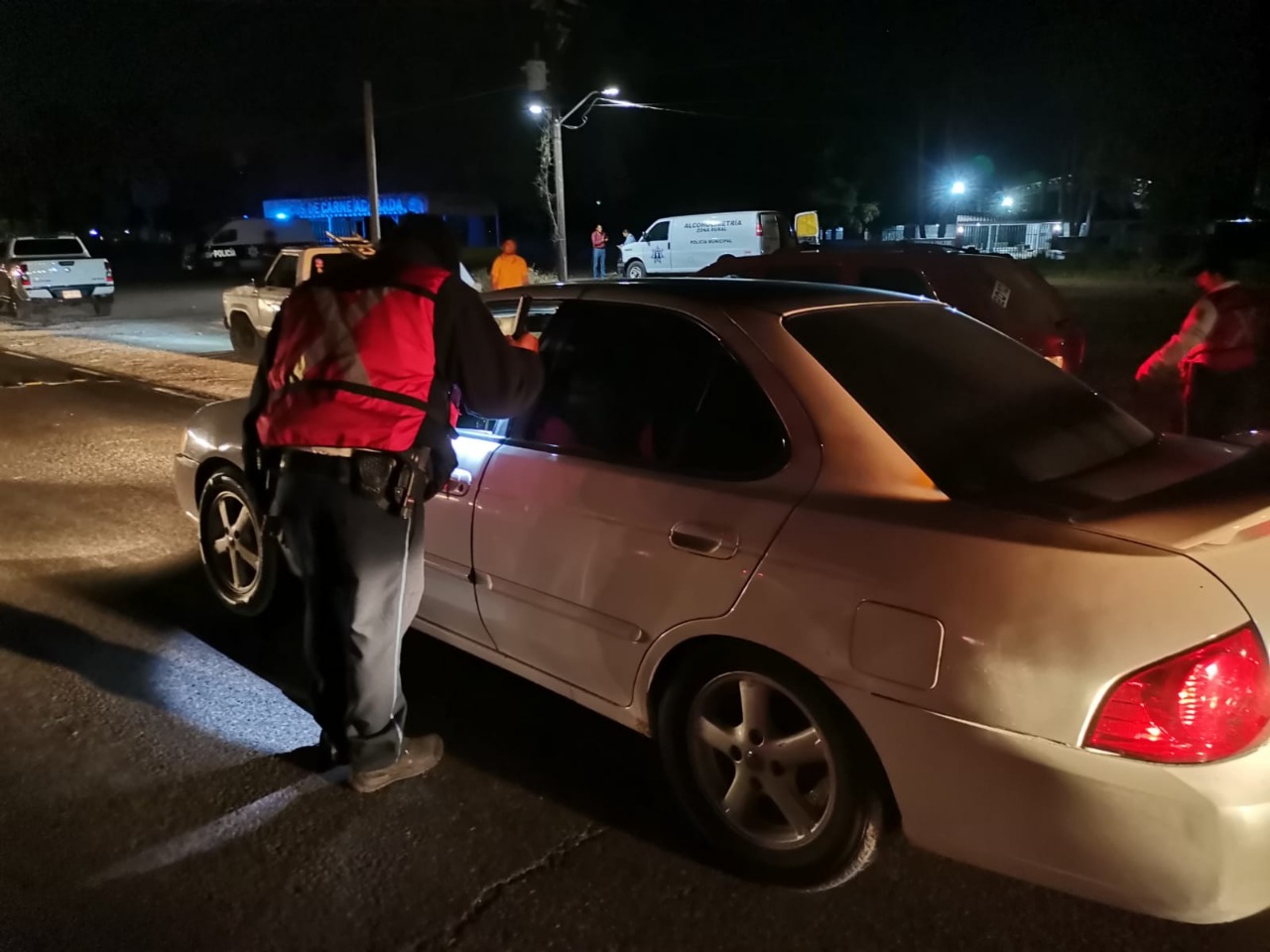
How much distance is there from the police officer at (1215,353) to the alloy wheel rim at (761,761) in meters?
4.16

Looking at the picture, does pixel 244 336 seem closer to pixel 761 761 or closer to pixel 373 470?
pixel 373 470

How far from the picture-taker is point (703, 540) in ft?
9.32

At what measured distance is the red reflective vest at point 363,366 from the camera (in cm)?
296

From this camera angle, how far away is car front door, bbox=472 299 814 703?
2.84 m

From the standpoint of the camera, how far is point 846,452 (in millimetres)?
2715

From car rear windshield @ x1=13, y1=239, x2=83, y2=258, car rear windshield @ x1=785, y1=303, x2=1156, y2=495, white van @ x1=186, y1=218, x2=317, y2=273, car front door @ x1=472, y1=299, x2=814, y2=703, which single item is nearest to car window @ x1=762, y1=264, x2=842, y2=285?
car rear windshield @ x1=785, y1=303, x2=1156, y2=495

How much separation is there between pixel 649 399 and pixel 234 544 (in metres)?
2.41

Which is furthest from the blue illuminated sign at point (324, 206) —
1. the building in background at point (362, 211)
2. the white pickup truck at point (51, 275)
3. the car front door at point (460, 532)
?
the car front door at point (460, 532)

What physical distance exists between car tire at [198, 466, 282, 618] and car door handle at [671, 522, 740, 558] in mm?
2215

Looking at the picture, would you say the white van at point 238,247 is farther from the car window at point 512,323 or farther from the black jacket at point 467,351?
the black jacket at point 467,351

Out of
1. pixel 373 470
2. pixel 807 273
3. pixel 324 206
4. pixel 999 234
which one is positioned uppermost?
pixel 324 206

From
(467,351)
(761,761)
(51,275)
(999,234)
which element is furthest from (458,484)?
(999,234)

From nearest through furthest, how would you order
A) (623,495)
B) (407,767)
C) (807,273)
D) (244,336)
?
(623,495) < (407,767) < (807,273) < (244,336)

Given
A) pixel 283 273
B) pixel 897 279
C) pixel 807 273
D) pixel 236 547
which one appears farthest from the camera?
pixel 283 273
